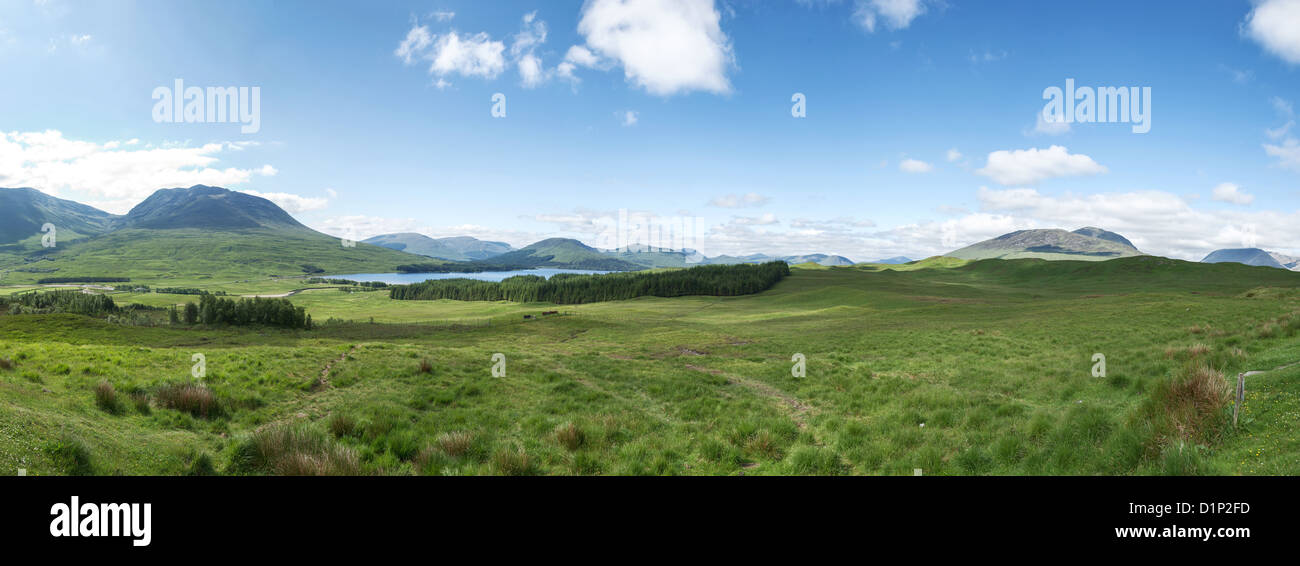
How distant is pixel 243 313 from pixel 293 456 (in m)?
61.2

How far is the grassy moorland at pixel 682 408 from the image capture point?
7.14 m

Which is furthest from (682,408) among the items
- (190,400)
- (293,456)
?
(190,400)

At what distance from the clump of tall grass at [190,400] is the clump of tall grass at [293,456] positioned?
5514 mm

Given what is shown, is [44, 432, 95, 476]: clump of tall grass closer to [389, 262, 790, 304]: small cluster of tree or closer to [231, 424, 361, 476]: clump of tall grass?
[231, 424, 361, 476]: clump of tall grass

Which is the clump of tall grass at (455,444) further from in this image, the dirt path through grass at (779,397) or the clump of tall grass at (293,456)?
the dirt path through grass at (779,397)

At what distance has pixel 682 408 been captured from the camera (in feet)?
48.4

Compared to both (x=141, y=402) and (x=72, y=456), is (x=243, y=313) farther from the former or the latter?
(x=72, y=456)

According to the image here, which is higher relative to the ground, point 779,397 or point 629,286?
point 629,286

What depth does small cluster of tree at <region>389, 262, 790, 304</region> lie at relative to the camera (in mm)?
131500

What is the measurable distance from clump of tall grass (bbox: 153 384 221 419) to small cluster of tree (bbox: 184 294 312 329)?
50.8m

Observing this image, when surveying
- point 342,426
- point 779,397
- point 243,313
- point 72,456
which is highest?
point 72,456

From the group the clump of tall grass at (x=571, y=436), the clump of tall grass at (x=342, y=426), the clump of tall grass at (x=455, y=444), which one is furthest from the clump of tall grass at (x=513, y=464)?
the clump of tall grass at (x=342, y=426)
